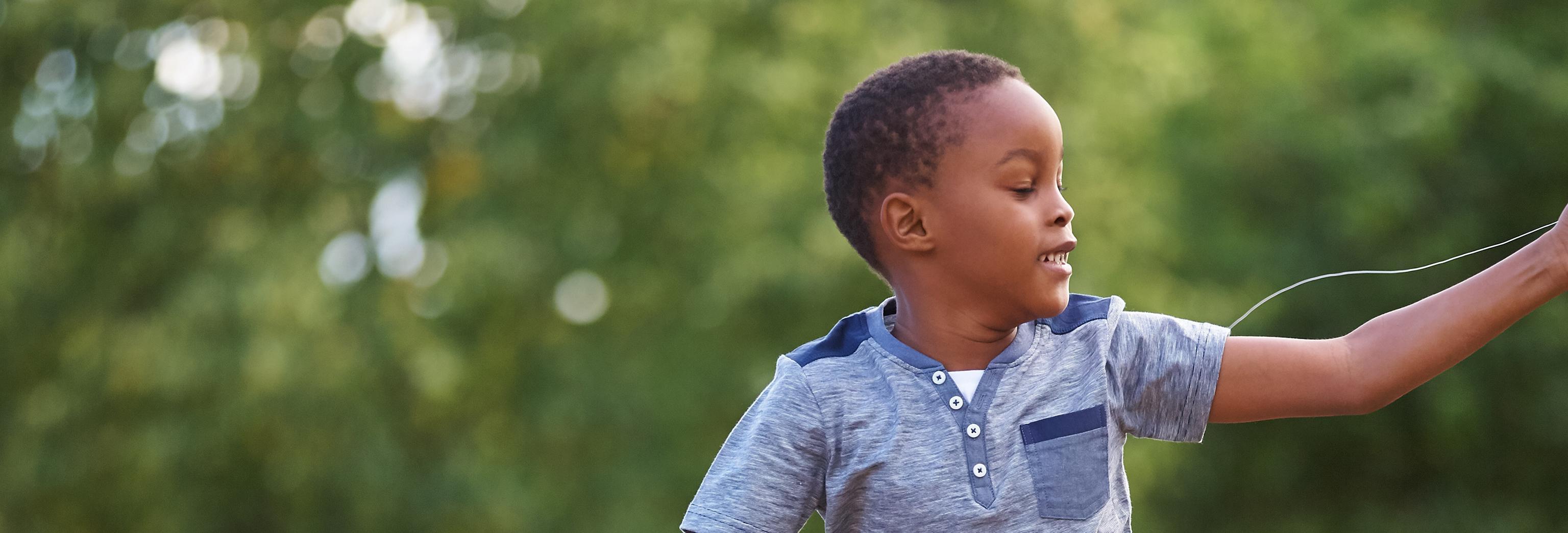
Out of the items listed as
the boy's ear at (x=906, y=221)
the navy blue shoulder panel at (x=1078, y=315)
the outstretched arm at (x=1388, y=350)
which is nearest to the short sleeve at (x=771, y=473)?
the boy's ear at (x=906, y=221)

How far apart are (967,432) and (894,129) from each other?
1.50 ft

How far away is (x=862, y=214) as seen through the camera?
2.23 metres

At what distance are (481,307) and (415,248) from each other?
0.54 metres

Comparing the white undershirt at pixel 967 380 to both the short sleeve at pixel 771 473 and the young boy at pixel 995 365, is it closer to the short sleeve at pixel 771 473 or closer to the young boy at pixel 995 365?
the young boy at pixel 995 365

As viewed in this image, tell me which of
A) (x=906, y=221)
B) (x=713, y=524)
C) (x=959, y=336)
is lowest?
(x=713, y=524)

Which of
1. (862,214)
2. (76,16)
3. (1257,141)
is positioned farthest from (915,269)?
(1257,141)

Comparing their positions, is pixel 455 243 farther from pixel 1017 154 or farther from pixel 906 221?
pixel 1017 154

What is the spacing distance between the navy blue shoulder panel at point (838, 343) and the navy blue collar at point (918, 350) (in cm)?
1

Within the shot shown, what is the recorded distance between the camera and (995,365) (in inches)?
83.0

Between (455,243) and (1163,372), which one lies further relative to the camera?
(455,243)

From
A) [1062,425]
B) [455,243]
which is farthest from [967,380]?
[455,243]

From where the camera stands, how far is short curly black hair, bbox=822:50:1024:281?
2117mm

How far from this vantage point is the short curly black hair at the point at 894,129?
212 centimetres

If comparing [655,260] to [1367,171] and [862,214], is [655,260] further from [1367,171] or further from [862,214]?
[862,214]
